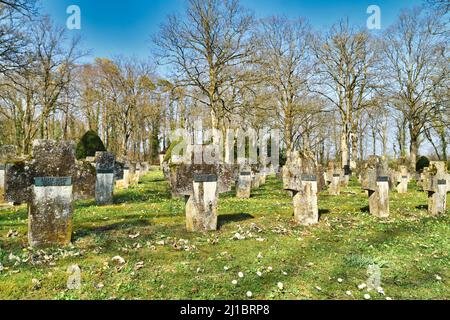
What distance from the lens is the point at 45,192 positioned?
6.11 metres

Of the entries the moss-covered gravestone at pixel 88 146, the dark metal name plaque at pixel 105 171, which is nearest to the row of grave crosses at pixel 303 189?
the dark metal name plaque at pixel 105 171

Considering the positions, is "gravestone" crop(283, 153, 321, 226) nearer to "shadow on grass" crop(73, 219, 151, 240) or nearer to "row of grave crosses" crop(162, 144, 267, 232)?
"row of grave crosses" crop(162, 144, 267, 232)

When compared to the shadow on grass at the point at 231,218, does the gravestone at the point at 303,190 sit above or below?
above

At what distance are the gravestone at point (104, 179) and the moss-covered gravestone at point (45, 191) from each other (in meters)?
5.08

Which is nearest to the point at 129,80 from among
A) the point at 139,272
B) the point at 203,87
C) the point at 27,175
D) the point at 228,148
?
the point at 228,148

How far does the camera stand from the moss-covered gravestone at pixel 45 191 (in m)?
6.04

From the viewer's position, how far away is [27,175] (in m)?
6.70

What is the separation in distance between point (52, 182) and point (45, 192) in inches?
8.3

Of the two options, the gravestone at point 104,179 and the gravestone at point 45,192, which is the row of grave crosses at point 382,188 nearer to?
the gravestone at point 45,192

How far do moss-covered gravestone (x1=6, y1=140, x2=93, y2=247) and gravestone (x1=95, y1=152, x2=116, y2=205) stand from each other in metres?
5.08

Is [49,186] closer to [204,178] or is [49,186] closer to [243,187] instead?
[204,178]

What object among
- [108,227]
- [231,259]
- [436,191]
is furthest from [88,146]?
[231,259]

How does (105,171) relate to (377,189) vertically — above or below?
above
